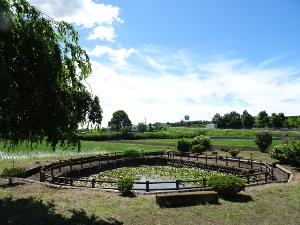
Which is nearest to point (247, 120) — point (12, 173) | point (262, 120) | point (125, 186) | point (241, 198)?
point (262, 120)

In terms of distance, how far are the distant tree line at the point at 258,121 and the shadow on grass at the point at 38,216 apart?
449 feet

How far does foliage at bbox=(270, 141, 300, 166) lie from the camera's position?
3527cm

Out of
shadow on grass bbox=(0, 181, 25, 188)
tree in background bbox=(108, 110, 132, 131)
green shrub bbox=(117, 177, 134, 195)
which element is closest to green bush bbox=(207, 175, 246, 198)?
green shrub bbox=(117, 177, 134, 195)

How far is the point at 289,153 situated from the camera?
3622cm

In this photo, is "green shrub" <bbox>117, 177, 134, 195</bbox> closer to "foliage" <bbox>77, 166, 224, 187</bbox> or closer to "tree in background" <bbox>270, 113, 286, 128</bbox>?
"foliage" <bbox>77, 166, 224, 187</bbox>

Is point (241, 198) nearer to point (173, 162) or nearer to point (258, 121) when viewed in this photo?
point (173, 162)

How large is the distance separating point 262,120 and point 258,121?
1.82 m

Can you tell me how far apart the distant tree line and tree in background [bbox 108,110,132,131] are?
155 feet

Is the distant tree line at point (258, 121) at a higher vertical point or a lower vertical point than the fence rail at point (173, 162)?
higher

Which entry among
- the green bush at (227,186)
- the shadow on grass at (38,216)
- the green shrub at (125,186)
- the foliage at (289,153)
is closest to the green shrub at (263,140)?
the foliage at (289,153)

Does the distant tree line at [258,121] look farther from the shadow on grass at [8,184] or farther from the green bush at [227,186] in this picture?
the shadow on grass at [8,184]

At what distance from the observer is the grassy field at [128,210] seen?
1630cm

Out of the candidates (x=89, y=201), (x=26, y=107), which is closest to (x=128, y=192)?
(x=89, y=201)

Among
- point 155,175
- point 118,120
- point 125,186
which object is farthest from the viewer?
point 118,120
